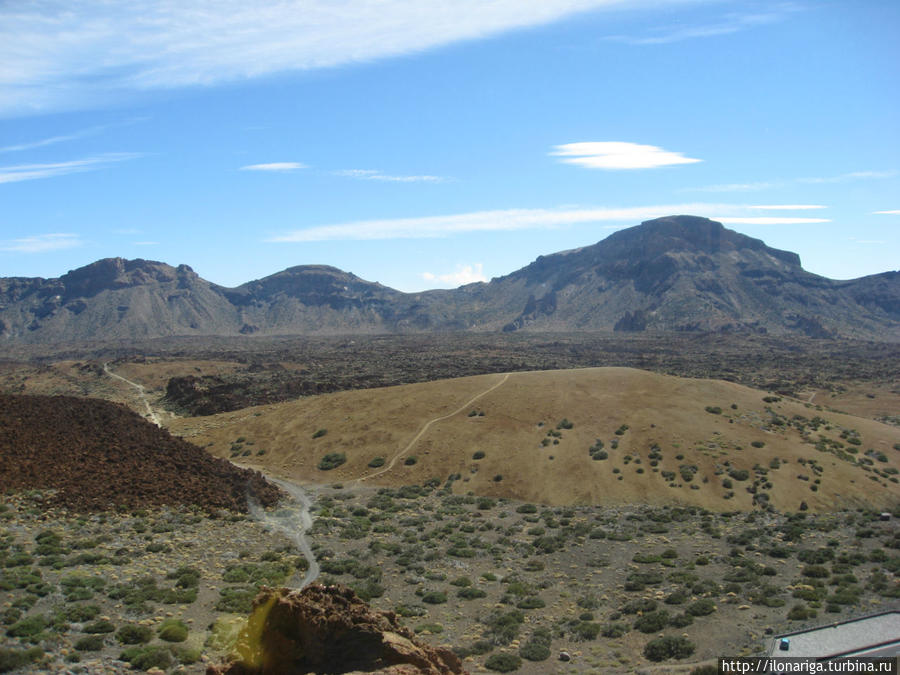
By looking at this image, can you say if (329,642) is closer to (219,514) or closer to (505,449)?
(219,514)

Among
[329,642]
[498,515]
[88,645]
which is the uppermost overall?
[329,642]

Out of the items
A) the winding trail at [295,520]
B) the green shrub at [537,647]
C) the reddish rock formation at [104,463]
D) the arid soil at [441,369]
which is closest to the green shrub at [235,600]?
the winding trail at [295,520]

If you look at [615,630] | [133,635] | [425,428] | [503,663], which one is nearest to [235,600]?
[133,635]

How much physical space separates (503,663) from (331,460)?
26.7 m

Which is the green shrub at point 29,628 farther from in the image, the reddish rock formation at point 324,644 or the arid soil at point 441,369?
the arid soil at point 441,369

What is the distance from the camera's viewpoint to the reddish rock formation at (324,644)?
1096cm

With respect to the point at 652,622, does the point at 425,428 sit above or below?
above

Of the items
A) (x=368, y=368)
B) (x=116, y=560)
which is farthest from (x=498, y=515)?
(x=368, y=368)

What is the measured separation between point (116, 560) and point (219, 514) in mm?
6743

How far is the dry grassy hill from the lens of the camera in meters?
33.2

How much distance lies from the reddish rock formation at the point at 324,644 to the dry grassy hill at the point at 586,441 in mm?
21878

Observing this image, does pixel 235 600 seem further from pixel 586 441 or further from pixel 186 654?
pixel 586 441

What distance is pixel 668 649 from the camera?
49.3ft

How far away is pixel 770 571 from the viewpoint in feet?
68.3
